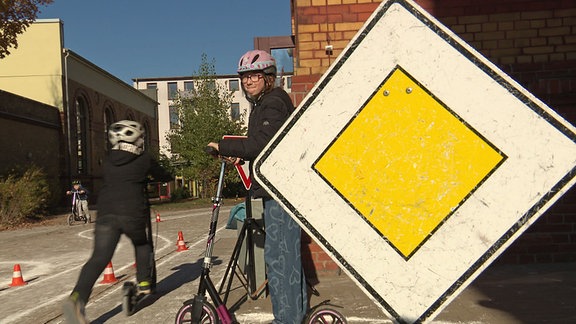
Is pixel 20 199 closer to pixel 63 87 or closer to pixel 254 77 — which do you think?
pixel 63 87

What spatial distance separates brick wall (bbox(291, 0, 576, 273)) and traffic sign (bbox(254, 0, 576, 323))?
4.52 meters

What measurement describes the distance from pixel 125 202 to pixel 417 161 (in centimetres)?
383

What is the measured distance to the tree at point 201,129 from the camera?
1384 inches

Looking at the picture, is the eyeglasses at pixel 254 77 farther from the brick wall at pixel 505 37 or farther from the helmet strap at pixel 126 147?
the brick wall at pixel 505 37

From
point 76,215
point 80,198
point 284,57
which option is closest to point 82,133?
point 76,215

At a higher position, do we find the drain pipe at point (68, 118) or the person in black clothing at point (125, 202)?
the drain pipe at point (68, 118)

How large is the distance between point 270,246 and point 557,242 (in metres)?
4.27

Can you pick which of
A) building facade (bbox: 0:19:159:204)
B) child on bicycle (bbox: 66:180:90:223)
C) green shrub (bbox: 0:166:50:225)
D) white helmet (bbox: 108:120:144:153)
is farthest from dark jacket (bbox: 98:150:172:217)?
building facade (bbox: 0:19:159:204)

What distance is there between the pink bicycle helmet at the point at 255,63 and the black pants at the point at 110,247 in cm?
207

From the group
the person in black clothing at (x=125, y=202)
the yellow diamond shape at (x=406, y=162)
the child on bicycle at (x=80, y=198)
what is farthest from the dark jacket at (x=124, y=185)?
the child on bicycle at (x=80, y=198)

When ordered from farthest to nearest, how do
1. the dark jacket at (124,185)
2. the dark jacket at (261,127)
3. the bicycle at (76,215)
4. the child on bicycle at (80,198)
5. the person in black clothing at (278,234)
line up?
the bicycle at (76,215)
the child on bicycle at (80,198)
the dark jacket at (124,185)
the person in black clothing at (278,234)
the dark jacket at (261,127)

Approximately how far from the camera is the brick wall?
6.08m

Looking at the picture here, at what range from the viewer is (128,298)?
4.86 m

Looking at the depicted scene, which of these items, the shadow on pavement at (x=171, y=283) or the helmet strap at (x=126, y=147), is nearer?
the helmet strap at (x=126, y=147)
